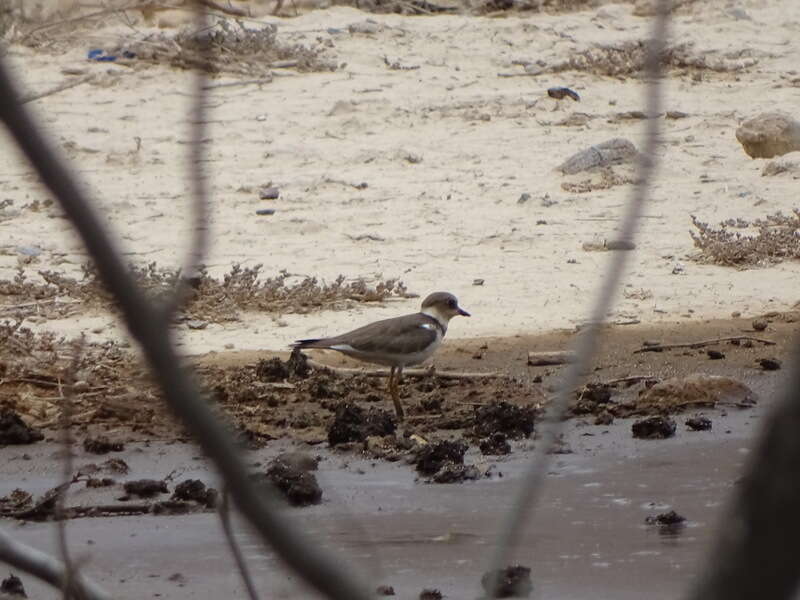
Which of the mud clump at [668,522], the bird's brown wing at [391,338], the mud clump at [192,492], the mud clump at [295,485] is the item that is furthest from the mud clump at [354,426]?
the mud clump at [668,522]

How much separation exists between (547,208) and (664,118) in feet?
9.22

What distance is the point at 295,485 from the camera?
6215mm

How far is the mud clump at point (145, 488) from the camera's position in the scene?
21.0ft

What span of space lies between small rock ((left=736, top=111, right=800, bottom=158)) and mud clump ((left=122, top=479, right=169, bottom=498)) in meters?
6.94

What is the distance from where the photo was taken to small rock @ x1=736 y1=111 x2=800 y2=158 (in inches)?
469

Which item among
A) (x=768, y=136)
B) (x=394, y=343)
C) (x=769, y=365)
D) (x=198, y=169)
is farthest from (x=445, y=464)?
(x=768, y=136)

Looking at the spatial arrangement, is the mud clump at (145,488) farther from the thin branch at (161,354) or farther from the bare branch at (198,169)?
the thin branch at (161,354)

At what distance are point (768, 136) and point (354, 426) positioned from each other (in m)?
6.02

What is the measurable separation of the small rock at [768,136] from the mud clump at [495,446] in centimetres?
578

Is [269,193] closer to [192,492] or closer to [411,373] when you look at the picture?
[411,373]

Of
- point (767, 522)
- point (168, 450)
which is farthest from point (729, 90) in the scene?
point (767, 522)

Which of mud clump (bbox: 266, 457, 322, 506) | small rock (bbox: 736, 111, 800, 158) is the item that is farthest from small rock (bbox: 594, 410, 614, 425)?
small rock (bbox: 736, 111, 800, 158)

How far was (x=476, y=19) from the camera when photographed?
628 inches

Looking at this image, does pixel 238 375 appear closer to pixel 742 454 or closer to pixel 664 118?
pixel 742 454
